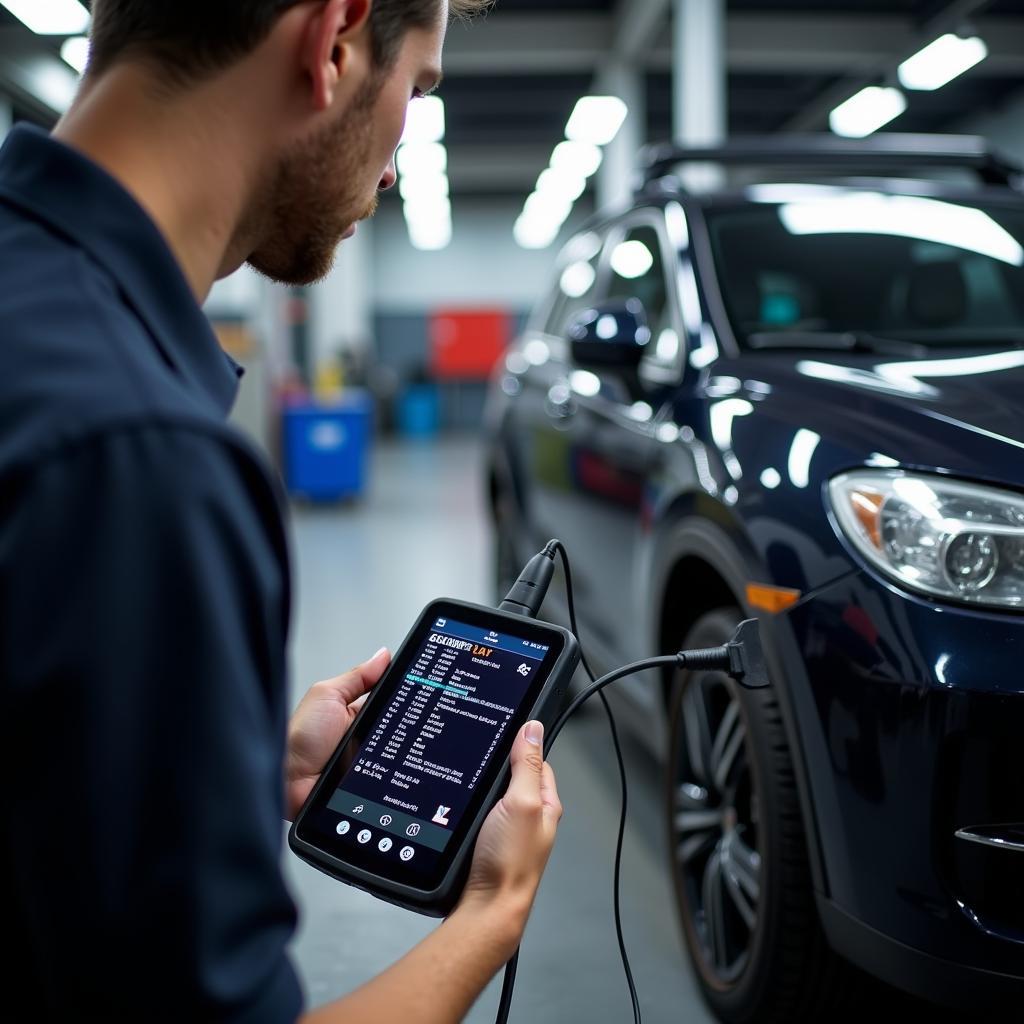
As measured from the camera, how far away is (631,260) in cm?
296

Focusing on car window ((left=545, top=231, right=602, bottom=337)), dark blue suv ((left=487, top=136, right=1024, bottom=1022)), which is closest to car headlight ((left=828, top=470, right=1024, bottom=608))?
dark blue suv ((left=487, top=136, right=1024, bottom=1022))

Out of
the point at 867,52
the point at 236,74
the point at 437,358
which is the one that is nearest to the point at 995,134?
the point at 867,52

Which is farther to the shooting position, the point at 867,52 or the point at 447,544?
the point at 867,52

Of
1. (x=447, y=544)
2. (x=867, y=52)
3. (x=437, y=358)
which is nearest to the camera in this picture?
(x=447, y=544)

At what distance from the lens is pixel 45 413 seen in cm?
55

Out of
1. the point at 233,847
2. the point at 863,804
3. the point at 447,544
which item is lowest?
the point at 447,544

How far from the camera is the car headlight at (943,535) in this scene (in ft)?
4.58

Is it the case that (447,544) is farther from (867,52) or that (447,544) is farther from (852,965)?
(867,52)

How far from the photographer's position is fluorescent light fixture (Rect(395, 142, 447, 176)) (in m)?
13.9

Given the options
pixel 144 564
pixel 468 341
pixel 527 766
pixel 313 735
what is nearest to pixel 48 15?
pixel 313 735

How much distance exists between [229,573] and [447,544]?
239 inches

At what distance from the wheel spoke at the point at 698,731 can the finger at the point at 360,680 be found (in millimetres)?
863

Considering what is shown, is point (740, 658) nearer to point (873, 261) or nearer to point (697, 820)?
point (697, 820)

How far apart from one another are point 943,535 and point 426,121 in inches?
466
